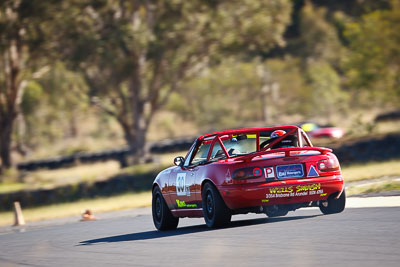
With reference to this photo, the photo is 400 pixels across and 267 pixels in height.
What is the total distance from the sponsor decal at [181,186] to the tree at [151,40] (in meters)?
22.3

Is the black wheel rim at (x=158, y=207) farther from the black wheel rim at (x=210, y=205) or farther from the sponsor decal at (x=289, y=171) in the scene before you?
the sponsor decal at (x=289, y=171)

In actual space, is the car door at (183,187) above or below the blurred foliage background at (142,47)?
below

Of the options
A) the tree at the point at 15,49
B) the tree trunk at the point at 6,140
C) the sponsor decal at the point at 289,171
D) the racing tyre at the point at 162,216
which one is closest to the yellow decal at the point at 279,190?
the sponsor decal at the point at 289,171

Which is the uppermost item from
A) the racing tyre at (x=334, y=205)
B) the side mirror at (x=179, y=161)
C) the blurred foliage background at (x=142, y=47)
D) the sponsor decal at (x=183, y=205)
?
the blurred foliage background at (x=142, y=47)

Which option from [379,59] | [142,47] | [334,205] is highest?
[142,47]

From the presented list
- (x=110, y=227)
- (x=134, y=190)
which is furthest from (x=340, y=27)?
(x=110, y=227)

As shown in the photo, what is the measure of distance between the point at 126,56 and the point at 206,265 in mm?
27899

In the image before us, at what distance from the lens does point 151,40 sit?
34.2 m

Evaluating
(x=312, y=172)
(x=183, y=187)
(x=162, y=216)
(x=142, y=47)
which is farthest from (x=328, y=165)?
(x=142, y=47)

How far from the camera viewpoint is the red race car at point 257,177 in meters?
10.5

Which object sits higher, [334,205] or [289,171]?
[289,171]

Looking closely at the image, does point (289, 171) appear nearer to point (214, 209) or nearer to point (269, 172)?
point (269, 172)

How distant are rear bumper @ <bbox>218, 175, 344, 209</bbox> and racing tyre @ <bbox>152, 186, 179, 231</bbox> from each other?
6.60ft

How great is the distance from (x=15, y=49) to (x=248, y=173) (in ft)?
89.3
